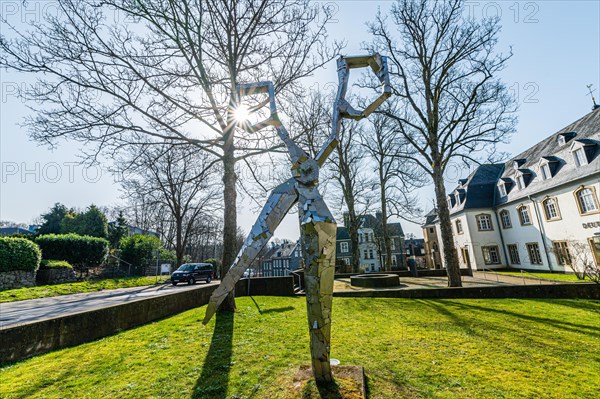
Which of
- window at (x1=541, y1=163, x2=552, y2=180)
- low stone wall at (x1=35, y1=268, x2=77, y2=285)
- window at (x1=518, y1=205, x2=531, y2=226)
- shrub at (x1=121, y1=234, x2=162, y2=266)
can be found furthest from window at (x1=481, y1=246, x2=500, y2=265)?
low stone wall at (x1=35, y1=268, x2=77, y2=285)

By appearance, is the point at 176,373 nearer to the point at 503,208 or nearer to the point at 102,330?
the point at 102,330

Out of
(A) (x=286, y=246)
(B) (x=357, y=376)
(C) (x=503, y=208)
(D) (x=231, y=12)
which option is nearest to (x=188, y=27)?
(D) (x=231, y=12)

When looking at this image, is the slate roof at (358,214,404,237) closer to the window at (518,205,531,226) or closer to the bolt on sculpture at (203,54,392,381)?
the window at (518,205,531,226)

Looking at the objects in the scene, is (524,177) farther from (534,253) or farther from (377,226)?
(377,226)

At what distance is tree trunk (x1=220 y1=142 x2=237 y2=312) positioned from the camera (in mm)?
8625

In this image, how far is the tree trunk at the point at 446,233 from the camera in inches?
493

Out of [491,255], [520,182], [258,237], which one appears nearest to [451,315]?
[258,237]

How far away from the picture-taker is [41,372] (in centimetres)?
429

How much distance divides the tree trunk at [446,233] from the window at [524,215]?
16427 millimetres

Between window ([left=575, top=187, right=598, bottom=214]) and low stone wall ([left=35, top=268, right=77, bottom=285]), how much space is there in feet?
121

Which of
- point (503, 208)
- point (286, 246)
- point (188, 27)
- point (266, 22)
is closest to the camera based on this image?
point (188, 27)

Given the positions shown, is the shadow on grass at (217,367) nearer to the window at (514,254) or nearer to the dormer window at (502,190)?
the window at (514,254)

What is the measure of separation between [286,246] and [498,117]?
63.0 meters

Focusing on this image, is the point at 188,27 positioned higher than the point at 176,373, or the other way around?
the point at 188,27
